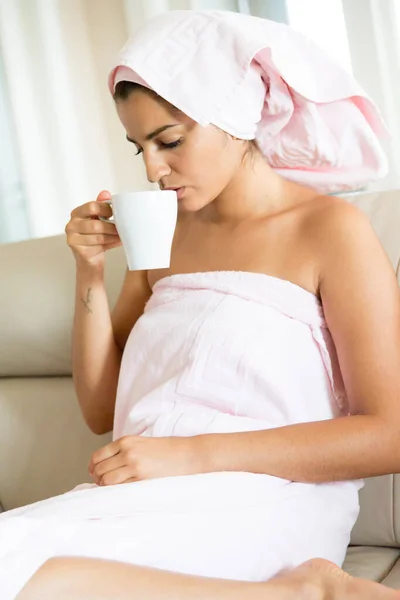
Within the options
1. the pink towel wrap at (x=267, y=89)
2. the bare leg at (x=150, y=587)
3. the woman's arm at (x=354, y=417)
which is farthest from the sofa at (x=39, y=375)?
the bare leg at (x=150, y=587)

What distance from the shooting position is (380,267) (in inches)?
48.5

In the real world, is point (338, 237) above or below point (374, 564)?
above

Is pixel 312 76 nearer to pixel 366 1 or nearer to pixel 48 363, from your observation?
pixel 366 1

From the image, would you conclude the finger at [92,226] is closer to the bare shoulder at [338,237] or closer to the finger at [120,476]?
the bare shoulder at [338,237]

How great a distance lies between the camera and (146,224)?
119 cm

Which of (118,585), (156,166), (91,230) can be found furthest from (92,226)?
(118,585)

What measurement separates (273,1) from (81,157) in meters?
0.83

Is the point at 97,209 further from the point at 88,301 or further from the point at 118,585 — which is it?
the point at 118,585

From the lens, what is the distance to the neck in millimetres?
1394

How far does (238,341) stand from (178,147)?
308 millimetres

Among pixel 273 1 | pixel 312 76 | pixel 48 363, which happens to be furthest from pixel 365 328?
pixel 273 1

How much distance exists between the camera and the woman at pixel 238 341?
106 cm

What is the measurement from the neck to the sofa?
0.36 m

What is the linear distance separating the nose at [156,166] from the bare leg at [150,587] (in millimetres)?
595
